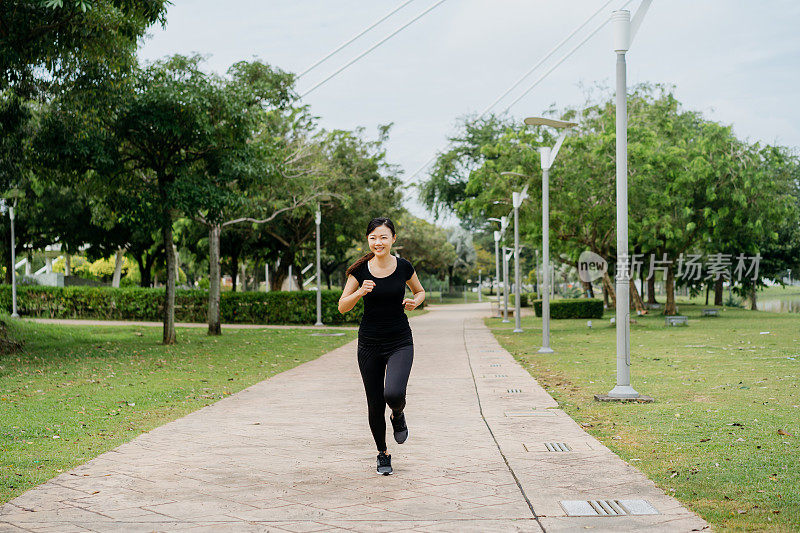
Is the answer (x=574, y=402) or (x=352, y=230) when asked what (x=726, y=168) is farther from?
(x=574, y=402)

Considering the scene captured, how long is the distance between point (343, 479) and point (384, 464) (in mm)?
307

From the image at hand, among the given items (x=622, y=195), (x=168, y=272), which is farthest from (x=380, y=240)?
(x=168, y=272)

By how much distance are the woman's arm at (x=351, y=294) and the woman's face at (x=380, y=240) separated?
0.76ft

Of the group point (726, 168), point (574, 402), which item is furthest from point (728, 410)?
point (726, 168)

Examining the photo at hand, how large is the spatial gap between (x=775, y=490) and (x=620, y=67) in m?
6.32

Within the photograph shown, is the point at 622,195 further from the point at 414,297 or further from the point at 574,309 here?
the point at 574,309

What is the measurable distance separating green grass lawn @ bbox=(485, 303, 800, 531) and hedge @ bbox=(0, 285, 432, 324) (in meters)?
15.6

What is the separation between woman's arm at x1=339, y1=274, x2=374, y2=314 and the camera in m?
5.38

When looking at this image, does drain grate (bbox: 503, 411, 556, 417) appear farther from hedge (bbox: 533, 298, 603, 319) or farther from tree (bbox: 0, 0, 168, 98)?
hedge (bbox: 533, 298, 603, 319)

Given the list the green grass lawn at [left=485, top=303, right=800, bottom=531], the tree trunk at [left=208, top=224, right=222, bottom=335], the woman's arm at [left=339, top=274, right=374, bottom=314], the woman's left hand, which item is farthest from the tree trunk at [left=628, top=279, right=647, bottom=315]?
the woman's arm at [left=339, top=274, right=374, bottom=314]

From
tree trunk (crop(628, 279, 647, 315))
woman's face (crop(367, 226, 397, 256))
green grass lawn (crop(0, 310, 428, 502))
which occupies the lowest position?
green grass lawn (crop(0, 310, 428, 502))

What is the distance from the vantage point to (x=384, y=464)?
5621mm

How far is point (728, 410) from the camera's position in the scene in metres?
8.55

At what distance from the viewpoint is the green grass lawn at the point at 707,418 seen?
490cm
